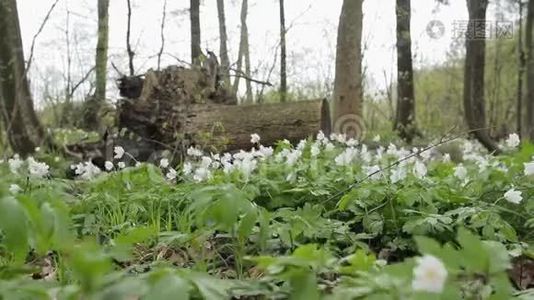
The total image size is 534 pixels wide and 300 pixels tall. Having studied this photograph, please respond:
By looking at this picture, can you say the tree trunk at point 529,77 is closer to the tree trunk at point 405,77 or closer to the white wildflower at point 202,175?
the tree trunk at point 405,77

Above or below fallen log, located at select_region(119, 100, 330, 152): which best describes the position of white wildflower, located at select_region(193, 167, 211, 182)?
below

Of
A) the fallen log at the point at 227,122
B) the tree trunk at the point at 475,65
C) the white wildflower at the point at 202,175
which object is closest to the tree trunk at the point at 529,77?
the tree trunk at the point at 475,65

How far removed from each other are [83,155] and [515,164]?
5.77 m

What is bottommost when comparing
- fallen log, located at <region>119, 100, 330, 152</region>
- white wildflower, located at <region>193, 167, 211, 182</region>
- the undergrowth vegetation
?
the undergrowth vegetation

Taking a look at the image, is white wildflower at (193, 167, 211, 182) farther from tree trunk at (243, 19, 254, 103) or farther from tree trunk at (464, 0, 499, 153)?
tree trunk at (243, 19, 254, 103)

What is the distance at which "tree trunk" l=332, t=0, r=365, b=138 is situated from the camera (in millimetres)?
8172

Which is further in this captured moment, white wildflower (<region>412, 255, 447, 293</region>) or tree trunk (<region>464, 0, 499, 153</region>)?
tree trunk (<region>464, 0, 499, 153</region>)

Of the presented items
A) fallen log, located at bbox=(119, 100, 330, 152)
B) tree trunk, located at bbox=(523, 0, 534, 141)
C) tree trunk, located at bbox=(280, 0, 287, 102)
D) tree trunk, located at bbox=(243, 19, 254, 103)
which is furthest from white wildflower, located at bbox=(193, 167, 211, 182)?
tree trunk, located at bbox=(280, 0, 287, 102)

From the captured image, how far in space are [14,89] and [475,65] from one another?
750 centimetres

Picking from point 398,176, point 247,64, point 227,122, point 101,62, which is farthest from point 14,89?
point 247,64

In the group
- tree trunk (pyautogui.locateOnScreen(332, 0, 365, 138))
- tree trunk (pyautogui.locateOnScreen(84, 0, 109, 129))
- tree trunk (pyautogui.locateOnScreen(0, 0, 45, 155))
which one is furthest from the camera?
tree trunk (pyautogui.locateOnScreen(84, 0, 109, 129))

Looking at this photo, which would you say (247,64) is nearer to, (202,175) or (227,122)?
(227,122)

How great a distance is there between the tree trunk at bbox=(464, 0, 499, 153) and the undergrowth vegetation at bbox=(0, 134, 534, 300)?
6398mm

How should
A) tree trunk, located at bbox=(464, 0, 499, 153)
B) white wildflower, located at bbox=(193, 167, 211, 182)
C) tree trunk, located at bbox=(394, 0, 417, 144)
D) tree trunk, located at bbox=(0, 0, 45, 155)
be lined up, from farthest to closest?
1. tree trunk, located at bbox=(394, 0, 417, 144)
2. tree trunk, located at bbox=(464, 0, 499, 153)
3. tree trunk, located at bbox=(0, 0, 45, 155)
4. white wildflower, located at bbox=(193, 167, 211, 182)
